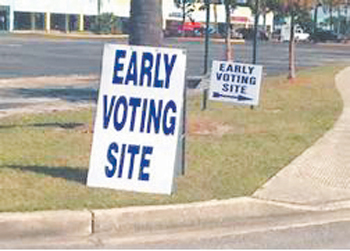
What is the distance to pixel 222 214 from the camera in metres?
7.60

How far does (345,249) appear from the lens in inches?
267

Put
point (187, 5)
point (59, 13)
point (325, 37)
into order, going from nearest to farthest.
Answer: point (187, 5) < point (325, 37) < point (59, 13)

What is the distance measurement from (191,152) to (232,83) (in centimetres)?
396

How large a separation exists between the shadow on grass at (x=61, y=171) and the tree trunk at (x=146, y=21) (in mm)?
2734

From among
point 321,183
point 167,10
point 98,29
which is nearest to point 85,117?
point 321,183

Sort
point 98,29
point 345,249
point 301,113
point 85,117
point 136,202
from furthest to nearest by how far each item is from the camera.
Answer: point 98,29, point 301,113, point 85,117, point 136,202, point 345,249

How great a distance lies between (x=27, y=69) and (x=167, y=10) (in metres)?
72.6

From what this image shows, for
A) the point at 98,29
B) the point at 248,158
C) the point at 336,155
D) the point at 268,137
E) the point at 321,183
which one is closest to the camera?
the point at 321,183

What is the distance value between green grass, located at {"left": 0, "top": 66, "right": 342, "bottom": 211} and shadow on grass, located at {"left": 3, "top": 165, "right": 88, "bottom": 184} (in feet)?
0.04

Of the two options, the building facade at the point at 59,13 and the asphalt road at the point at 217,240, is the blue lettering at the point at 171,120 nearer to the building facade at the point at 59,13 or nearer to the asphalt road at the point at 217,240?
the asphalt road at the point at 217,240

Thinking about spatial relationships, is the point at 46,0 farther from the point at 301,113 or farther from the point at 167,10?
the point at 301,113

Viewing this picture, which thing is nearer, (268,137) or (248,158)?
(248,158)

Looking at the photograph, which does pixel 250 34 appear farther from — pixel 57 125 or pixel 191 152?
pixel 191 152

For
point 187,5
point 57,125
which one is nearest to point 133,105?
point 57,125
